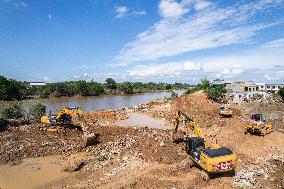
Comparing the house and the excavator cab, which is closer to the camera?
the excavator cab

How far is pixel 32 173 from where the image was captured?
14.7 metres

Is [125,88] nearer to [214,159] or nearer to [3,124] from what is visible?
[3,124]

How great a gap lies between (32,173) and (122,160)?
432 centimetres

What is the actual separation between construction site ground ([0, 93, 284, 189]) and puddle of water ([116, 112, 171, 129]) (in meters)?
6.07

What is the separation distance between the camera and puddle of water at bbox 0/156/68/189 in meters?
13.4

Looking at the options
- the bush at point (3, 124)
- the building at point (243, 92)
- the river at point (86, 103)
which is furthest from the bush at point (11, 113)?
the building at point (243, 92)

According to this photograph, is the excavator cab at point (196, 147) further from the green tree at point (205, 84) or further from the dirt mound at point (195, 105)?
the green tree at point (205, 84)

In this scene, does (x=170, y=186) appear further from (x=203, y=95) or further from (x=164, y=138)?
(x=203, y=95)

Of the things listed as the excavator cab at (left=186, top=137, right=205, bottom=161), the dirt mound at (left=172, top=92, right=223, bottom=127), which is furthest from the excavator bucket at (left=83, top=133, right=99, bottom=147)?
the dirt mound at (left=172, top=92, right=223, bottom=127)

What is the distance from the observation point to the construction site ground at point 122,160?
493 inches

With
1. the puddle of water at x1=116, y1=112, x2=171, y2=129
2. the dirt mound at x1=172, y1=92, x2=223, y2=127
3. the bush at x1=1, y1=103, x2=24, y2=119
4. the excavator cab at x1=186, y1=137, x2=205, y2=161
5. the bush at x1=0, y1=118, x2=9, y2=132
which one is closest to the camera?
the excavator cab at x1=186, y1=137, x2=205, y2=161

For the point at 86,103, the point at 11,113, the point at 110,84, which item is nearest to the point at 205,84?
the point at 86,103

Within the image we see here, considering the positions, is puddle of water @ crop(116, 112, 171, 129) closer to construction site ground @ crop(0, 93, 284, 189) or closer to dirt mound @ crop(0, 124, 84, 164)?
construction site ground @ crop(0, 93, 284, 189)

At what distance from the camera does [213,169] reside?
11.5 meters
